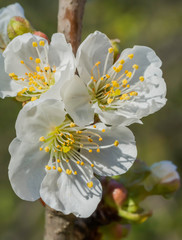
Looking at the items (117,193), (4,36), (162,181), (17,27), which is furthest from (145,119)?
(17,27)

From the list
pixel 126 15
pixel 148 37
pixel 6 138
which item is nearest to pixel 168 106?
pixel 148 37

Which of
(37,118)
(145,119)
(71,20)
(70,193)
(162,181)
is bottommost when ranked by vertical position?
(145,119)

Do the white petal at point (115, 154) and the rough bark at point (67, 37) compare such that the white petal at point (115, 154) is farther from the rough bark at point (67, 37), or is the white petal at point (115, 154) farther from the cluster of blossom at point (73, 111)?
the rough bark at point (67, 37)

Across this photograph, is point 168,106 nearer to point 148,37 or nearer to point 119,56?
point 148,37

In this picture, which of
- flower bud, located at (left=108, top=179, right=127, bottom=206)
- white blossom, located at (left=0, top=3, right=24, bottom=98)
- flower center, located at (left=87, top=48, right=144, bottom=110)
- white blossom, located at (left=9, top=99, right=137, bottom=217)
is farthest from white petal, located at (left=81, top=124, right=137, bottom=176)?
white blossom, located at (left=0, top=3, right=24, bottom=98)

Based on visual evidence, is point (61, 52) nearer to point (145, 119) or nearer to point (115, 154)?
point (115, 154)

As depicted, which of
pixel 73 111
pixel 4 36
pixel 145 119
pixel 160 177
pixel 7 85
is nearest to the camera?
pixel 73 111

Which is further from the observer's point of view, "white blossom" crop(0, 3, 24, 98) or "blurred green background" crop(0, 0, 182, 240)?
"blurred green background" crop(0, 0, 182, 240)

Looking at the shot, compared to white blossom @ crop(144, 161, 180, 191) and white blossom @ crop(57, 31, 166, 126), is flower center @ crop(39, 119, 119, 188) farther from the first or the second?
white blossom @ crop(144, 161, 180, 191)
